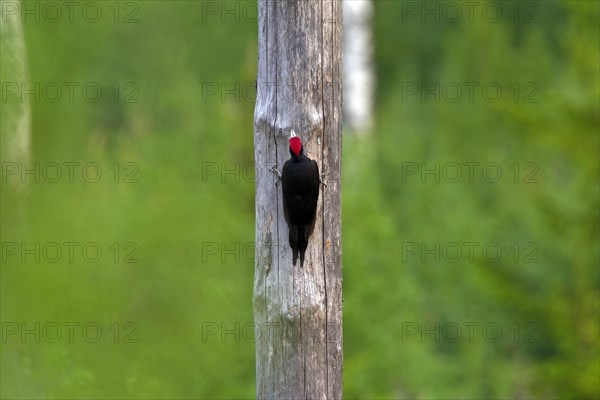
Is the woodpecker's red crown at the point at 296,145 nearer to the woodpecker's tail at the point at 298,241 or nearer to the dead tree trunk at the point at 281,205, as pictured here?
the dead tree trunk at the point at 281,205

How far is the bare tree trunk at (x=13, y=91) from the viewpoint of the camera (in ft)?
3.05

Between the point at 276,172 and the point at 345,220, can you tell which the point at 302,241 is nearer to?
the point at 276,172

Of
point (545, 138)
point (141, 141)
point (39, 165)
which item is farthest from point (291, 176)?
point (545, 138)

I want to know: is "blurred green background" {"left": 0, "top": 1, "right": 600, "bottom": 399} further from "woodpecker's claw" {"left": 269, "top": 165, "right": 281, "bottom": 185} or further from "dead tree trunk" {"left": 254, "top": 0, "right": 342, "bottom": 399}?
"woodpecker's claw" {"left": 269, "top": 165, "right": 281, "bottom": 185}

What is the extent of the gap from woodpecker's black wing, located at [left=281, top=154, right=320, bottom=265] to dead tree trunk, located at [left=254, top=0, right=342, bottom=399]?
0.14 feet

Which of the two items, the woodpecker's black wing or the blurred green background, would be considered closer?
the blurred green background

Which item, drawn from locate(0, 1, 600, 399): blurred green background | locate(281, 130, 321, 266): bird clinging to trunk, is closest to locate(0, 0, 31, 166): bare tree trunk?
locate(0, 1, 600, 399): blurred green background

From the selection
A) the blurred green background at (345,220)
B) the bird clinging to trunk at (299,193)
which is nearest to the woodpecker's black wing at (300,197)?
the bird clinging to trunk at (299,193)

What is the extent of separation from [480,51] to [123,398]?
49.6 ft

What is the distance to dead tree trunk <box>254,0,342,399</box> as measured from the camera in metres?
2.78

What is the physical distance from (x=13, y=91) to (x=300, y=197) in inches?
71.0

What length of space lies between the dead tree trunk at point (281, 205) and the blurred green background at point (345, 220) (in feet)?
0.71

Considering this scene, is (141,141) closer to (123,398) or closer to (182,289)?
(182,289)

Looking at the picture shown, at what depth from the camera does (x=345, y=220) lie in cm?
740
